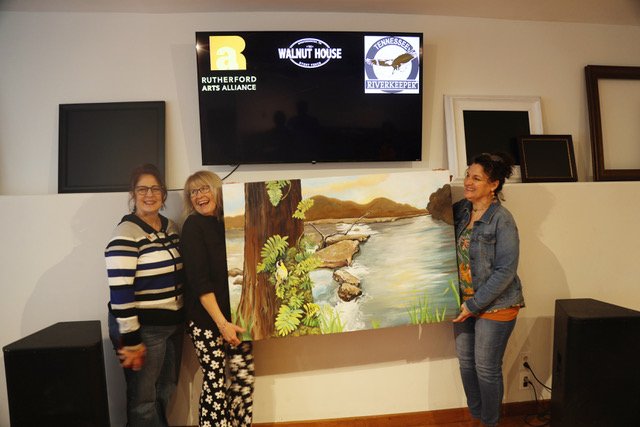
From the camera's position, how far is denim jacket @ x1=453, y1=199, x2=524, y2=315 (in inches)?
61.1

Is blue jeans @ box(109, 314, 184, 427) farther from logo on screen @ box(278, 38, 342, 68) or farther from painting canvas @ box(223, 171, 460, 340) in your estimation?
logo on screen @ box(278, 38, 342, 68)

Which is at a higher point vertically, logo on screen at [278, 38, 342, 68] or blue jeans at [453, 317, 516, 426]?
logo on screen at [278, 38, 342, 68]

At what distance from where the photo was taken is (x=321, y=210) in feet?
5.47

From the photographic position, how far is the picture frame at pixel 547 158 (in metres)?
2.09

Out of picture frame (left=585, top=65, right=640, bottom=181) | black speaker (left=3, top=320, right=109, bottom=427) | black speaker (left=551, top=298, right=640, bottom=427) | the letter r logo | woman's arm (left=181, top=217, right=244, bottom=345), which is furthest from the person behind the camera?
picture frame (left=585, top=65, right=640, bottom=181)

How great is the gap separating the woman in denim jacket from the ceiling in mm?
1154

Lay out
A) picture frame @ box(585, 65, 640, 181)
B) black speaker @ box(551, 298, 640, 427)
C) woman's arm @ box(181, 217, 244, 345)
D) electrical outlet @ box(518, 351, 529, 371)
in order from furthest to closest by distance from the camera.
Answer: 1. picture frame @ box(585, 65, 640, 181)
2. electrical outlet @ box(518, 351, 529, 371)
3. black speaker @ box(551, 298, 640, 427)
4. woman's arm @ box(181, 217, 244, 345)

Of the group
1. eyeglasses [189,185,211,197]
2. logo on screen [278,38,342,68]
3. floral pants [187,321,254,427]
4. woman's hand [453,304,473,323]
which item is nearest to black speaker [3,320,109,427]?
floral pants [187,321,254,427]

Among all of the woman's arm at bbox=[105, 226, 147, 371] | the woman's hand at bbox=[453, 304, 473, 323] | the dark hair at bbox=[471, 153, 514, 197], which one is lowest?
the woman's hand at bbox=[453, 304, 473, 323]

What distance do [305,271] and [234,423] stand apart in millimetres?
874

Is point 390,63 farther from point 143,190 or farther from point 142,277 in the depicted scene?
point 142,277

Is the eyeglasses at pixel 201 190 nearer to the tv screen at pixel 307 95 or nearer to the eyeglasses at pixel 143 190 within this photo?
the eyeglasses at pixel 143 190

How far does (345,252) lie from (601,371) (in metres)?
1.42

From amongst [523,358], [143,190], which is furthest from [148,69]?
Answer: [523,358]
